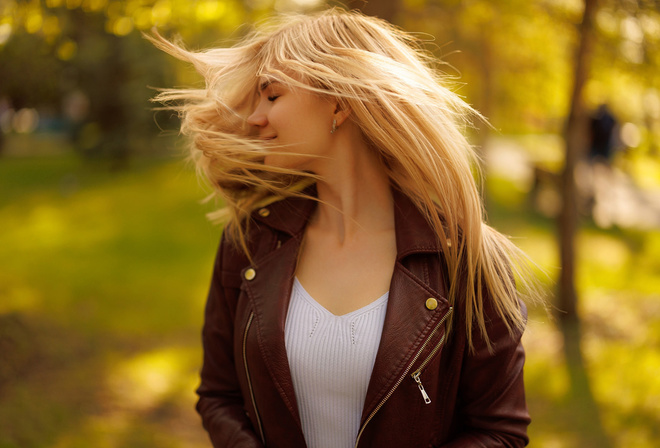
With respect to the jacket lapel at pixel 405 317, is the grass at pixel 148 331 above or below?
below

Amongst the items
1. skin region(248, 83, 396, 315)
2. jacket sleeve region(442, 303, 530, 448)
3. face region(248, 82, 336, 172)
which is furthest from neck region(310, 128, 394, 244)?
jacket sleeve region(442, 303, 530, 448)

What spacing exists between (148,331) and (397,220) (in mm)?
5452

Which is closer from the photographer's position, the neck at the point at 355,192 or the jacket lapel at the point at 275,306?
the jacket lapel at the point at 275,306

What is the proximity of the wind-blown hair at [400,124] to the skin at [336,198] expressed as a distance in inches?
2.0

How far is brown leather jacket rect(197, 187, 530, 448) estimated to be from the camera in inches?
75.9

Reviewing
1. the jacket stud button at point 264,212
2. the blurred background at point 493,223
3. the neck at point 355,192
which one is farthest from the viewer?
the blurred background at point 493,223

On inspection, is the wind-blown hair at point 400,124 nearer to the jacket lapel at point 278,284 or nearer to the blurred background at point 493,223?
the jacket lapel at point 278,284

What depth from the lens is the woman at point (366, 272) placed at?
6.43ft

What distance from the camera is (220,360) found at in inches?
89.7

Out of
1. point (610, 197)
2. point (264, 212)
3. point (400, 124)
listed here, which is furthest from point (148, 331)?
point (610, 197)

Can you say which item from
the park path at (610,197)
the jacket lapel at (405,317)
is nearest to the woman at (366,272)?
the jacket lapel at (405,317)

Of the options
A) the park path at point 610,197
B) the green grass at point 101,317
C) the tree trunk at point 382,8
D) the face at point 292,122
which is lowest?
the green grass at point 101,317

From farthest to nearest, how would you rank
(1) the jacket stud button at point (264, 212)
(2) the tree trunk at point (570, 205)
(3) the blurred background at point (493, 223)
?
(2) the tree trunk at point (570, 205)
(3) the blurred background at point (493, 223)
(1) the jacket stud button at point (264, 212)

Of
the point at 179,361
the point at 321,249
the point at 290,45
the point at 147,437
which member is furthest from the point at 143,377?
the point at 290,45
